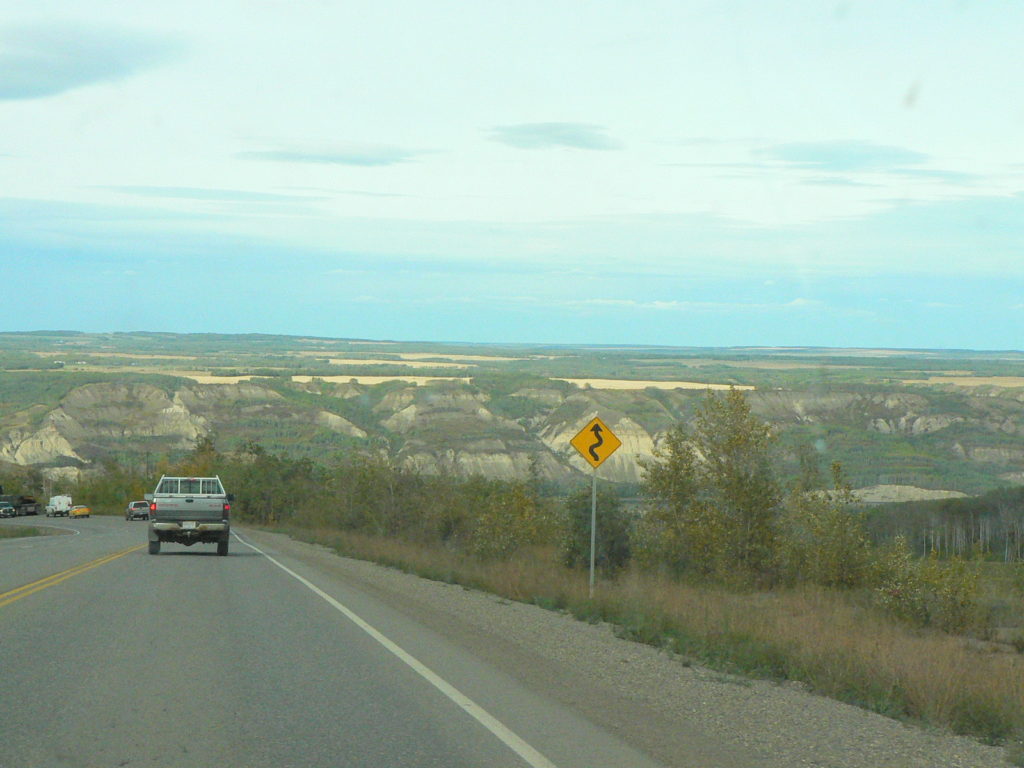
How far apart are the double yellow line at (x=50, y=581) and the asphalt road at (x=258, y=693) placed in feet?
0.79

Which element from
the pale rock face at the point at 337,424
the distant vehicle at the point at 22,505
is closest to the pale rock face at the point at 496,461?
the distant vehicle at the point at 22,505

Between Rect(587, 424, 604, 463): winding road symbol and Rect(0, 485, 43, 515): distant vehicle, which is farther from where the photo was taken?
Rect(0, 485, 43, 515): distant vehicle

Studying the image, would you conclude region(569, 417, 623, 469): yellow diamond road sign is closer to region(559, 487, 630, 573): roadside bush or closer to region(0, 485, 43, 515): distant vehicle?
region(559, 487, 630, 573): roadside bush

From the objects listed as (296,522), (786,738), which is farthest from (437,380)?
(786,738)

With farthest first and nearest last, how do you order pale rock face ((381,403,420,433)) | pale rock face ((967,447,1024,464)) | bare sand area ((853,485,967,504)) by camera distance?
pale rock face ((381,403,420,433)) → pale rock face ((967,447,1024,464)) → bare sand area ((853,485,967,504))

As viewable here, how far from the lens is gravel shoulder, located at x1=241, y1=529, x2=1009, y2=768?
750 centimetres

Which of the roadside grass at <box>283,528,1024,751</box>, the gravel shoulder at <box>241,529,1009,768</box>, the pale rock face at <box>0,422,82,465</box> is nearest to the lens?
the gravel shoulder at <box>241,529,1009,768</box>

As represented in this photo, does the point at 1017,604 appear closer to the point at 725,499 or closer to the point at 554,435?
the point at 725,499

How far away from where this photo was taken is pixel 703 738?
7.97 meters

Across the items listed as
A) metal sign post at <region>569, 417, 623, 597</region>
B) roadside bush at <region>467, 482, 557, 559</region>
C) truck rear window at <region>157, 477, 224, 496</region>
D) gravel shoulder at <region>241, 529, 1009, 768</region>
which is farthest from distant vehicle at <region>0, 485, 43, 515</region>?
gravel shoulder at <region>241, 529, 1009, 768</region>

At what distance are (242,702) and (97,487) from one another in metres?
141

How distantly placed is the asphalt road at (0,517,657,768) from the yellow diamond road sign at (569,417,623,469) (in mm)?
4371

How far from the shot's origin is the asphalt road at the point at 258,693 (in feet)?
23.4

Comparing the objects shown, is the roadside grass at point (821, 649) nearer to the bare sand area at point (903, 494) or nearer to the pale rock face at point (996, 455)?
the bare sand area at point (903, 494)
